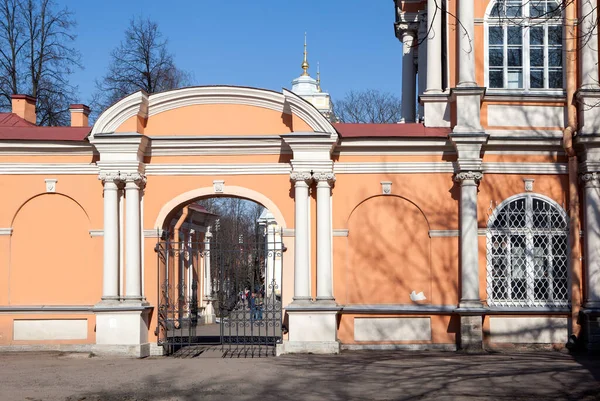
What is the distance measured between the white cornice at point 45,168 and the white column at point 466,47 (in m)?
6.67

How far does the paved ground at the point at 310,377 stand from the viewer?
11109 millimetres

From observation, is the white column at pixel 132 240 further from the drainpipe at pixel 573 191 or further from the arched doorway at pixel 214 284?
the drainpipe at pixel 573 191

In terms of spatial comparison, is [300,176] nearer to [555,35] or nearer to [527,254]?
[527,254]

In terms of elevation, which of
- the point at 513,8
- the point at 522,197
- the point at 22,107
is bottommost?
the point at 522,197

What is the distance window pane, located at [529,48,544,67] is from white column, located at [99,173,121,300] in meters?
7.58

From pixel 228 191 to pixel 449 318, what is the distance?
440 cm

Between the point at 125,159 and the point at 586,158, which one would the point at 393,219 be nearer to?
the point at 586,158

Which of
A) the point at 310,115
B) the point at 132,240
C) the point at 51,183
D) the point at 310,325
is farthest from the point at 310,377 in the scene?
the point at 51,183

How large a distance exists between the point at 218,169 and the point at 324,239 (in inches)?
88.7

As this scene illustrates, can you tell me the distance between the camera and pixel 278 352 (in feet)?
51.7

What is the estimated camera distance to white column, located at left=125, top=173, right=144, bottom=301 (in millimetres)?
16016

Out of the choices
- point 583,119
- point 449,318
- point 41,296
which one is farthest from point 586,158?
point 41,296

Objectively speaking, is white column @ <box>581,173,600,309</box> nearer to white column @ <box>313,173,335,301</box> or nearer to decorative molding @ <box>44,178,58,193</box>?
white column @ <box>313,173,335,301</box>

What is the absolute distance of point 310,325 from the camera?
15680 mm
